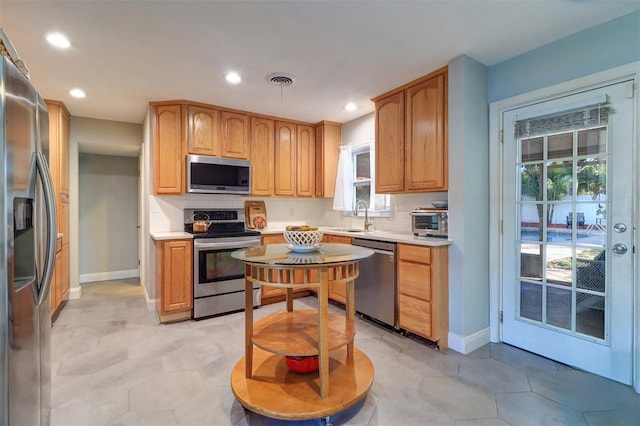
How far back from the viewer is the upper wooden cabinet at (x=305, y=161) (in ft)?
14.9

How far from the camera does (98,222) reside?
5.23 metres

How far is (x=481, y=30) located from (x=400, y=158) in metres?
1.29

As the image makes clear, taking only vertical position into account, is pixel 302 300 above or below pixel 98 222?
below

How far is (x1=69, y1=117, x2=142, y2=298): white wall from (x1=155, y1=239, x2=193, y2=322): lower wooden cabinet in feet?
5.66

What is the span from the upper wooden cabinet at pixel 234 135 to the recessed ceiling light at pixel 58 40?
1.66m

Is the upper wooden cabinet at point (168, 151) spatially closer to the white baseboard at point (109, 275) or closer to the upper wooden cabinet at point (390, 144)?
the upper wooden cabinet at point (390, 144)

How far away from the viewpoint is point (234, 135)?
4.00m

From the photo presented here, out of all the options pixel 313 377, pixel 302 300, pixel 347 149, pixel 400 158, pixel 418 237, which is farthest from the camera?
pixel 347 149

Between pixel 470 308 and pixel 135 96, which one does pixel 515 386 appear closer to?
pixel 470 308

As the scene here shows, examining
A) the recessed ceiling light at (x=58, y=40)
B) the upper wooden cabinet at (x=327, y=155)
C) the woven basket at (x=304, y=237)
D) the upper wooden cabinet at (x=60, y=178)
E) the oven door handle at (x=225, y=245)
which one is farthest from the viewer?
the upper wooden cabinet at (x=327, y=155)

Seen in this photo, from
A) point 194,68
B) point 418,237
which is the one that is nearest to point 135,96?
point 194,68

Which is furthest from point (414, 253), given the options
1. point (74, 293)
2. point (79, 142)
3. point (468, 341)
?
point (79, 142)

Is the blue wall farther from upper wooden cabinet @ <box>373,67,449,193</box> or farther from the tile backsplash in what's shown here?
the tile backsplash

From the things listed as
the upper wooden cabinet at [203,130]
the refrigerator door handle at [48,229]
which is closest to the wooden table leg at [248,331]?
the refrigerator door handle at [48,229]
